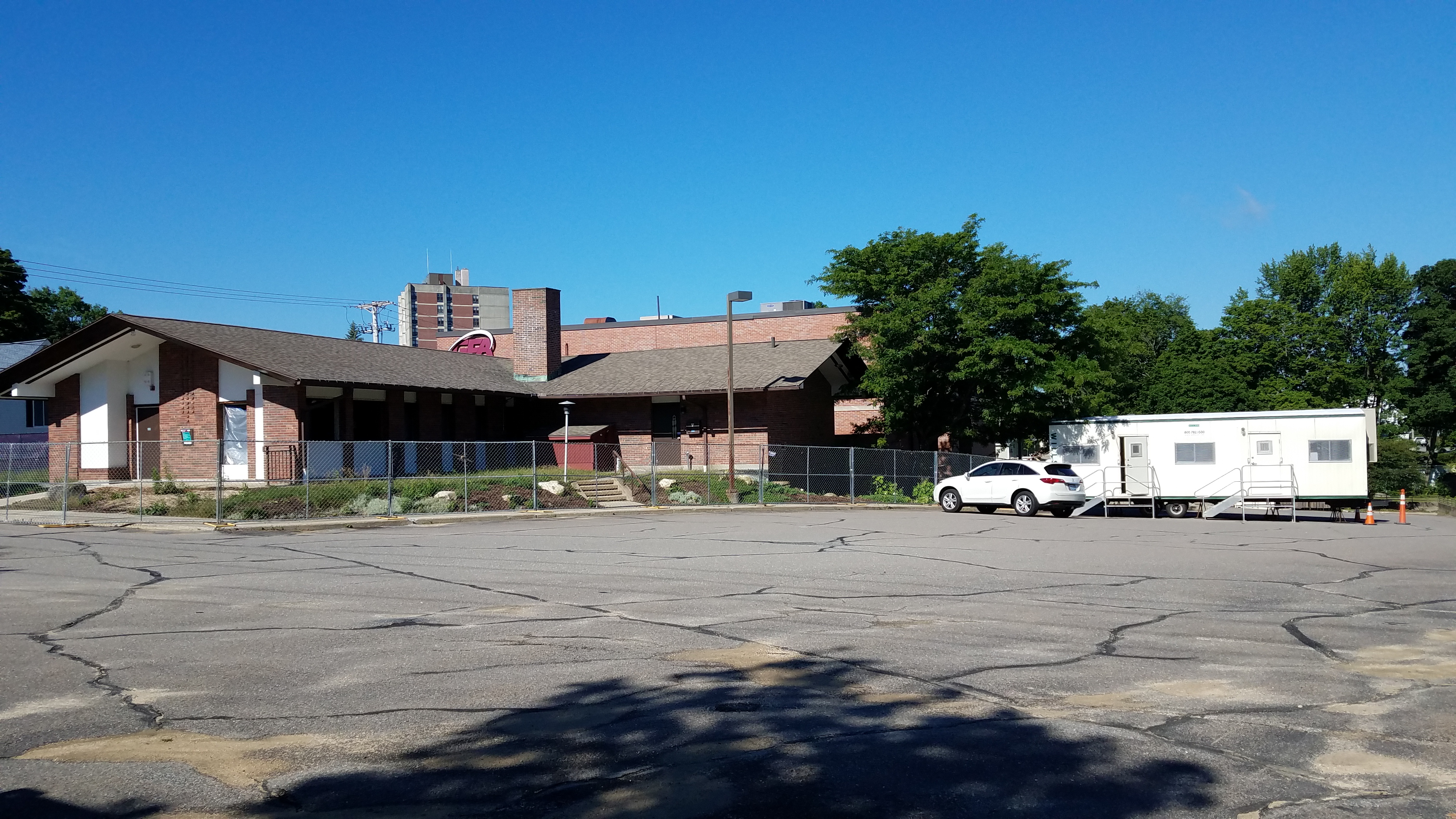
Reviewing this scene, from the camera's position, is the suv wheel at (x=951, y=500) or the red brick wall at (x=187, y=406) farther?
the red brick wall at (x=187, y=406)

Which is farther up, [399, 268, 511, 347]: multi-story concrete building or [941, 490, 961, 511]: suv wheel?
[399, 268, 511, 347]: multi-story concrete building

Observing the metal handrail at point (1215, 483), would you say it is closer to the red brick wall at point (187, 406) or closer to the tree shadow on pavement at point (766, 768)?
the tree shadow on pavement at point (766, 768)

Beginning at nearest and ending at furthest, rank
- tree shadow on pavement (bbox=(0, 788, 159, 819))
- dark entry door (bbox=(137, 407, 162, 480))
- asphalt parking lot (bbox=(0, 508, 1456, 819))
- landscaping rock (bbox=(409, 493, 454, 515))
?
1. tree shadow on pavement (bbox=(0, 788, 159, 819))
2. asphalt parking lot (bbox=(0, 508, 1456, 819))
3. landscaping rock (bbox=(409, 493, 454, 515))
4. dark entry door (bbox=(137, 407, 162, 480))

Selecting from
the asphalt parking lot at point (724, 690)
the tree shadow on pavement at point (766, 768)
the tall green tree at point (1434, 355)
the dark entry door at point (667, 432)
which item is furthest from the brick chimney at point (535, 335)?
the tall green tree at point (1434, 355)

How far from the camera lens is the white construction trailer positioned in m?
27.8

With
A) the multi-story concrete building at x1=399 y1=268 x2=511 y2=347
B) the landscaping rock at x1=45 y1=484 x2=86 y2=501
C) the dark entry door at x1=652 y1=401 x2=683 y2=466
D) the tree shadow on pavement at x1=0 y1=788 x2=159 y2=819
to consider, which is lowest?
the tree shadow on pavement at x1=0 y1=788 x2=159 y2=819

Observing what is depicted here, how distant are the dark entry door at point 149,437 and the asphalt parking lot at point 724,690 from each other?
1785 centimetres

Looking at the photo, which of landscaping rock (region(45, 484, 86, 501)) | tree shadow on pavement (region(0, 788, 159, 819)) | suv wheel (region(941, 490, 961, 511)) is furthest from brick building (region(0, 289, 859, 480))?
tree shadow on pavement (region(0, 788, 159, 819))

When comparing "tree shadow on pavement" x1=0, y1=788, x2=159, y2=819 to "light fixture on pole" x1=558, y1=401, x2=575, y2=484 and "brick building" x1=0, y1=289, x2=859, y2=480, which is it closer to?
"brick building" x1=0, y1=289, x2=859, y2=480

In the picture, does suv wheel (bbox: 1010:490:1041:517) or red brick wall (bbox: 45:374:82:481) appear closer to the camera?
suv wheel (bbox: 1010:490:1041:517)

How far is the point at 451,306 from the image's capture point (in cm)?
15550

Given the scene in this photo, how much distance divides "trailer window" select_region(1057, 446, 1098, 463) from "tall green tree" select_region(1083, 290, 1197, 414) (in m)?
5.56

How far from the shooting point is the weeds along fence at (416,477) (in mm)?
24406

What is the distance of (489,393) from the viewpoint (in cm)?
3700
